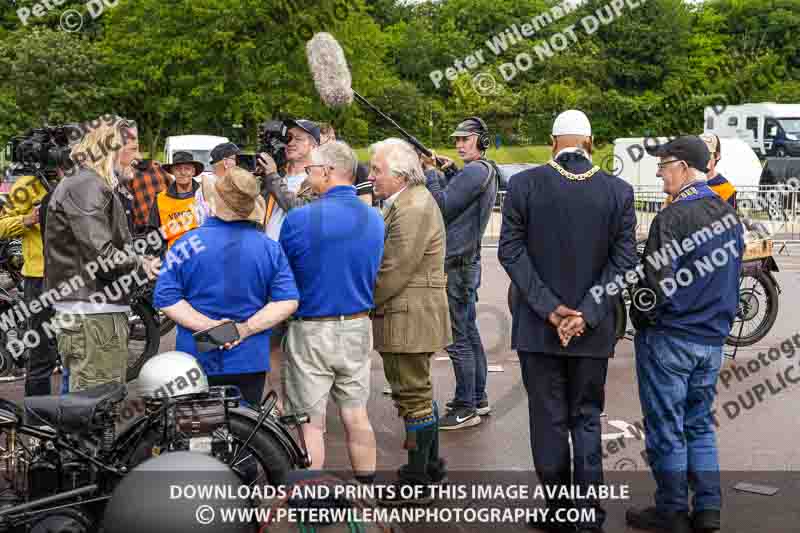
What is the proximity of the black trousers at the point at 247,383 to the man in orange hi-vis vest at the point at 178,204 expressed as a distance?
3.33 metres

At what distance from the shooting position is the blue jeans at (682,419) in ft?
16.3

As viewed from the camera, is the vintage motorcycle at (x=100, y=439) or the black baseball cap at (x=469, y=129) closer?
the vintage motorcycle at (x=100, y=439)

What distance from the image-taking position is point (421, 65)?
55688mm

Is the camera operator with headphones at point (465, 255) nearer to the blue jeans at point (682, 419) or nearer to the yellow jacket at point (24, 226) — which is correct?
the blue jeans at point (682, 419)

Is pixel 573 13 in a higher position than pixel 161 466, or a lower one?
higher

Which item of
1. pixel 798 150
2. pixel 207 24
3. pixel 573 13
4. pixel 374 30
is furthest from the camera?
pixel 573 13

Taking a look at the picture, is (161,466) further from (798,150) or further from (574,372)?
(798,150)

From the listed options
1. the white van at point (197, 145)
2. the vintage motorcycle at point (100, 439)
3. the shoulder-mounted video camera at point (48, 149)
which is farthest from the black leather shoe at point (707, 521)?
the white van at point (197, 145)

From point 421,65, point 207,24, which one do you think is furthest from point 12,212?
point 421,65

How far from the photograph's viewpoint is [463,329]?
22.2 ft

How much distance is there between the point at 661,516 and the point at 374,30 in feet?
130

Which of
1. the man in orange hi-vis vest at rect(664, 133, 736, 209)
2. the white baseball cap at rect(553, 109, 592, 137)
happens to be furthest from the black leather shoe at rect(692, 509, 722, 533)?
the man in orange hi-vis vest at rect(664, 133, 736, 209)

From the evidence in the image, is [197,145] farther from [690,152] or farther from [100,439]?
[100,439]

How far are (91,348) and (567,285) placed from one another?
103 inches
